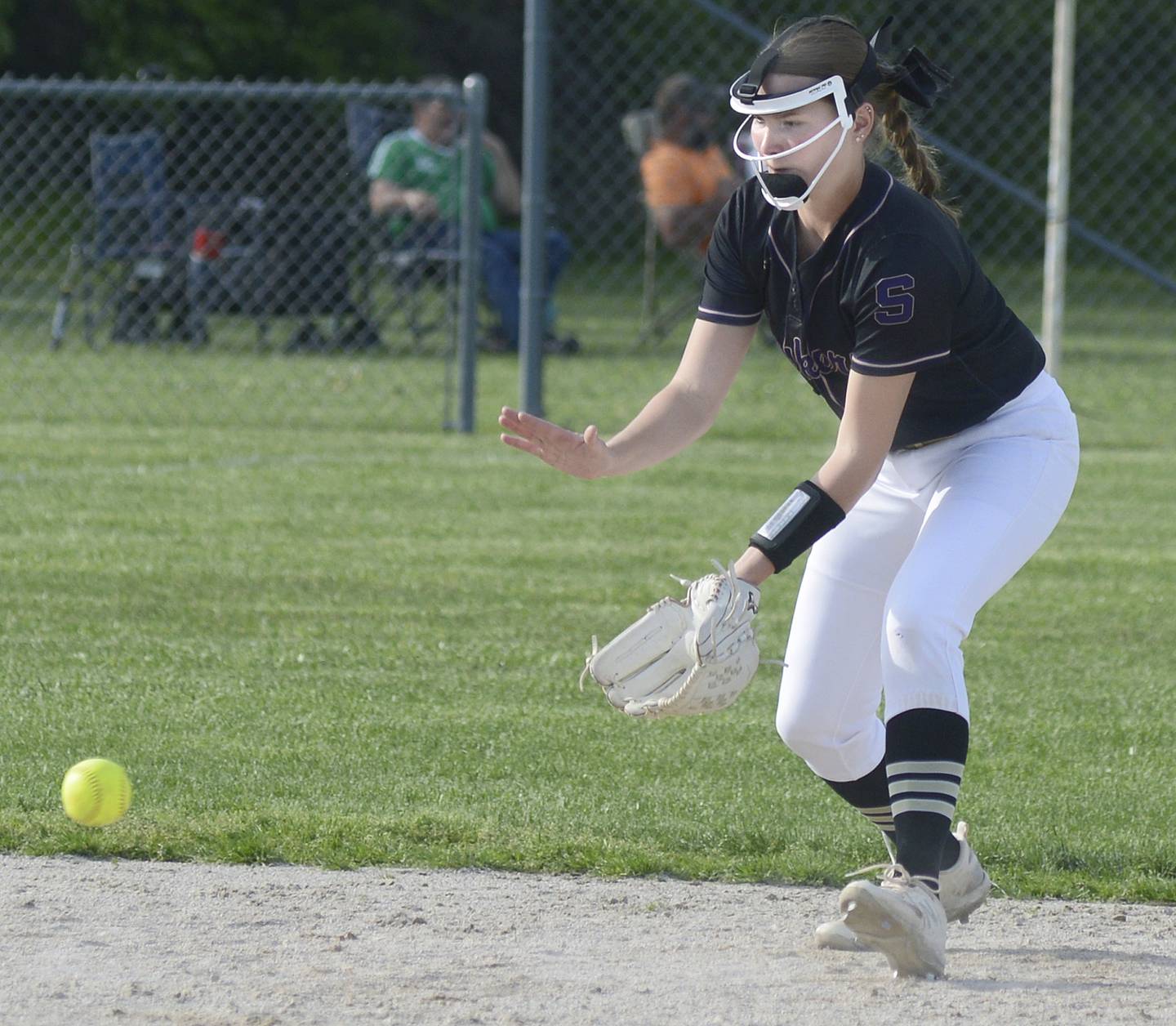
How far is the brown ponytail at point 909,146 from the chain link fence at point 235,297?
6.72 m

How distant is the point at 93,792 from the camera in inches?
161

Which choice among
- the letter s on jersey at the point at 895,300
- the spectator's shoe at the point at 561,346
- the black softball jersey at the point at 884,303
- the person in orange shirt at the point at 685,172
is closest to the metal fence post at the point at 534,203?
the person in orange shirt at the point at 685,172

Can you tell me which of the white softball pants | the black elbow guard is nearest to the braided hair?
the white softball pants

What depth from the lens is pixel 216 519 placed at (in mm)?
8281

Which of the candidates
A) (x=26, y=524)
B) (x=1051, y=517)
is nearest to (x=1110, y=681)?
(x=1051, y=517)

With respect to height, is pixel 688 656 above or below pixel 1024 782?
above

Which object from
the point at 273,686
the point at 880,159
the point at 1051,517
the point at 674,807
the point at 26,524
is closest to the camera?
the point at 1051,517

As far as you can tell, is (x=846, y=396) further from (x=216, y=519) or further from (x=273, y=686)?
(x=216, y=519)

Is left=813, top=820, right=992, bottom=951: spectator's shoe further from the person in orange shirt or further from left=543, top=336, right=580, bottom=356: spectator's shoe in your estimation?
left=543, top=336, right=580, bottom=356: spectator's shoe

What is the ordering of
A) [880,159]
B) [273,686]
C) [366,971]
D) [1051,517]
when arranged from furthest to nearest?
[273,686] → [880,159] → [1051,517] → [366,971]

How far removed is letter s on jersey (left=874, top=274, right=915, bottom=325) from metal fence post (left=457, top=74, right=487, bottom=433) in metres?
7.19

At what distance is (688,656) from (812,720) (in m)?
0.39

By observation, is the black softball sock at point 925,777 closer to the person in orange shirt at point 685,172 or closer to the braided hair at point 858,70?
the braided hair at point 858,70

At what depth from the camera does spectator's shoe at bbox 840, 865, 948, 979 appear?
3357 mm
